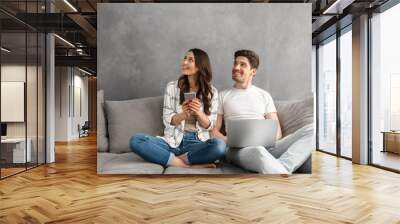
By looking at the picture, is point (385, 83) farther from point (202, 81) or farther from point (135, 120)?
point (135, 120)

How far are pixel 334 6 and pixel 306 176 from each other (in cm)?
277

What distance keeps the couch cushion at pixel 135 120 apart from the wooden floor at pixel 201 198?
0.60m

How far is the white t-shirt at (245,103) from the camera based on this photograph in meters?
6.14

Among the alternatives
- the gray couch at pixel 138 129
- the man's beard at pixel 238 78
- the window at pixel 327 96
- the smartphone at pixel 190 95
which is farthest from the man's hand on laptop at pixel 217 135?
the window at pixel 327 96

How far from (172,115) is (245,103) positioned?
1117 mm

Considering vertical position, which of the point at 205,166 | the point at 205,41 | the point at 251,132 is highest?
the point at 205,41

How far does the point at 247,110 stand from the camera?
6152 millimetres

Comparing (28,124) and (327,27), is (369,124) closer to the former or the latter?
(327,27)

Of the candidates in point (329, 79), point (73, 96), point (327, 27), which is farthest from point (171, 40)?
point (73, 96)

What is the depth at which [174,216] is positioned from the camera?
3814 mm

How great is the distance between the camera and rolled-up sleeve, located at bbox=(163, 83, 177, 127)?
20.0 feet

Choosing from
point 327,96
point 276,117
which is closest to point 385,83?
point 276,117

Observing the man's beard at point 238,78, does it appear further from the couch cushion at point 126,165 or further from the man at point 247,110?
the couch cushion at point 126,165

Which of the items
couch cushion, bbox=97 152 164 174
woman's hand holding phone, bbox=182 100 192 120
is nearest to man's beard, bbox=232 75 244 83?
woman's hand holding phone, bbox=182 100 192 120
